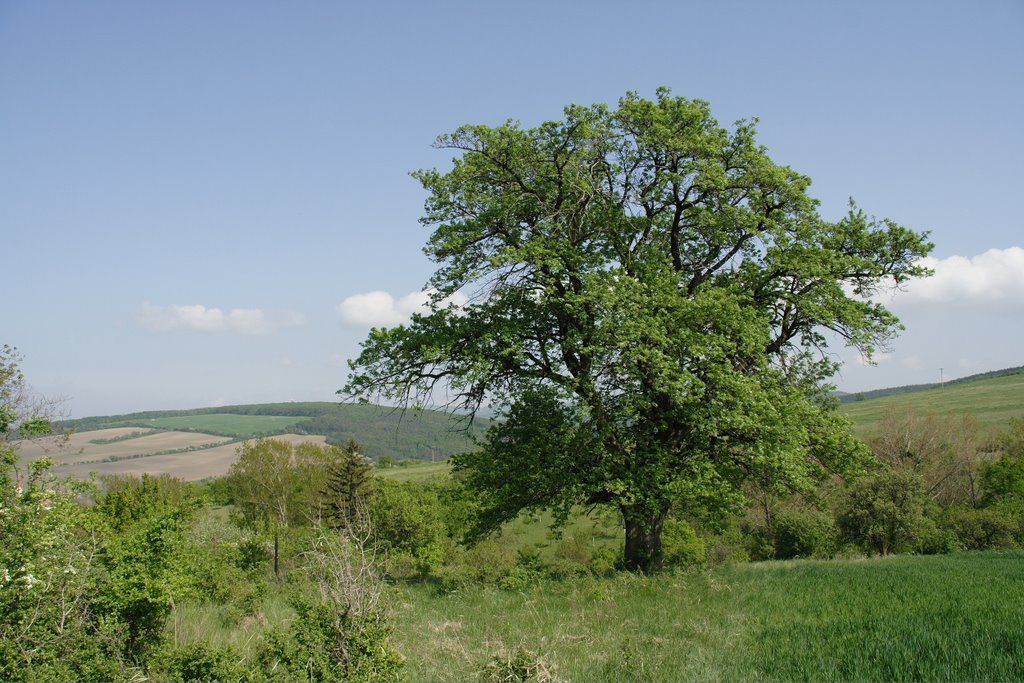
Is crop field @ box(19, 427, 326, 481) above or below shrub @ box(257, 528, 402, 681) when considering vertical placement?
below

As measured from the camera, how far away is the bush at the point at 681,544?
5700 centimetres

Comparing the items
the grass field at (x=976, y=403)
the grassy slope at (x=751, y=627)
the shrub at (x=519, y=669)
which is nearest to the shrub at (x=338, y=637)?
the grassy slope at (x=751, y=627)

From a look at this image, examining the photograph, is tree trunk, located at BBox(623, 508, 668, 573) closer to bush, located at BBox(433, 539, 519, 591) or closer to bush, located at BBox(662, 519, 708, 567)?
bush, located at BBox(433, 539, 519, 591)

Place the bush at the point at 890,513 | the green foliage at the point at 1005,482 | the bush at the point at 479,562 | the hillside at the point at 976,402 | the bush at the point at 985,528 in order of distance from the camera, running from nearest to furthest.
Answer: the bush at the point at 479,562 → the bush at the point at 890,513 → the bush at the point at 985,528 → the green foliage at the point at 1005,482 → the hillside at the point at 976,402

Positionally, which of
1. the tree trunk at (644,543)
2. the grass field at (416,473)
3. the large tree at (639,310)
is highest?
the large tree at (639,310)

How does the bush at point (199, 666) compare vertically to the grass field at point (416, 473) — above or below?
above

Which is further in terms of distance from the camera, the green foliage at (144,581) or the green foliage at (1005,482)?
the green foliage at (1005,482)

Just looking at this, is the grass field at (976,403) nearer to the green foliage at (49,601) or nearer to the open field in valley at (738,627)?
the open field in valley at (738,627)

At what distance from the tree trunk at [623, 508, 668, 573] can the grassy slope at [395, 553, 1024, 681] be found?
10.6 feet

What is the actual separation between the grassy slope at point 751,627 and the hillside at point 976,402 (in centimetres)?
10691

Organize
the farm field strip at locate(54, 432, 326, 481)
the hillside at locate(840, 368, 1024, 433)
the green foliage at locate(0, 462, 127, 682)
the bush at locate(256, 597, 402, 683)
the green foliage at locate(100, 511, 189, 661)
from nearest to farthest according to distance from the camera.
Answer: the bush at locate(256, 597, 402, 683) → the green foliage at locate(0, 462, 127, 682) → the green foliage at locate(100, 511, 189, 661) → the farm field strip at locate(54, 432, 326, 481) → the hillside at locate(840, 368, 1024, 433)

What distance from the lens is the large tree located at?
18.0 metres

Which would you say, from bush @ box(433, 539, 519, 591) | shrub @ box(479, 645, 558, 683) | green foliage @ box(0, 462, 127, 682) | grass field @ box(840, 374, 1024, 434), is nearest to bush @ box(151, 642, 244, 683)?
green foliage @ box(0, 462, 127, 682)

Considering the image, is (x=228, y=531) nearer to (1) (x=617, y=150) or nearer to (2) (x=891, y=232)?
(1) (x=617, y=150)
